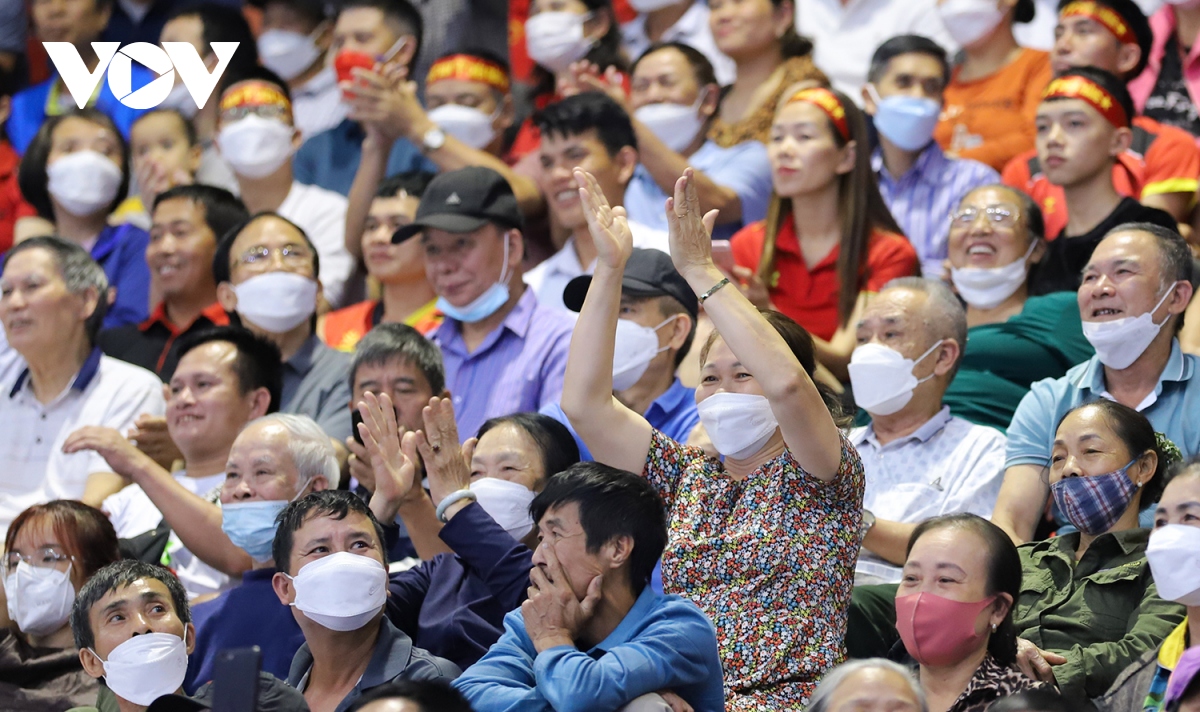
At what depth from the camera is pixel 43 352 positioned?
5.80 metres

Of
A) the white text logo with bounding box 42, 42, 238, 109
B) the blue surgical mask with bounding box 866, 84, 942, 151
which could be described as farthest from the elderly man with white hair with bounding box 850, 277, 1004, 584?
the white text logo with bounding box 42, 42, 238, 109

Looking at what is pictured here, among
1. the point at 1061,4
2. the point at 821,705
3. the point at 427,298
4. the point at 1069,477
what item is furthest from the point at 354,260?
the point at 821,705

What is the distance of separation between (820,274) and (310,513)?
2481 mm

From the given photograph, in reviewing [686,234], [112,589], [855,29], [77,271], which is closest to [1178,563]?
[686,234]

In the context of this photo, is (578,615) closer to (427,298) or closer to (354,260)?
(427,298)

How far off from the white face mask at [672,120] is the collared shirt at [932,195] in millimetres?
864

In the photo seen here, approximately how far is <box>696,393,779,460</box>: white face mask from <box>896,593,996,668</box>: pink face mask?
1.67 ft

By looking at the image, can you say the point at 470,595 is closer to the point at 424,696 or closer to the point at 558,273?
the point at 424,696

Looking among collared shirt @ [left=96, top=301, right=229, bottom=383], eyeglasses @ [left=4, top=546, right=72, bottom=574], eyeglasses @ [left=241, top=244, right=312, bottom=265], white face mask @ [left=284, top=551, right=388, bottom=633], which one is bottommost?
collared shirt @ [left=96, top=301, right=229, bottom=383]

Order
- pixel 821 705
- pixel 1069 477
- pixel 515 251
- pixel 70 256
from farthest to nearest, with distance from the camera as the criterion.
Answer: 1. pixel 70 256
2. pixel 515 251
3. pixel 1069 477
4. pixel 821 705

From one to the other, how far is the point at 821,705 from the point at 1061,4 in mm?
4685

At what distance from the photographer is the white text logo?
19.2 ft

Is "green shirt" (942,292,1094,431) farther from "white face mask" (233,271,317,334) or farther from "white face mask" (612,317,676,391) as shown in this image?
"white face mask" (233,271,317,334)

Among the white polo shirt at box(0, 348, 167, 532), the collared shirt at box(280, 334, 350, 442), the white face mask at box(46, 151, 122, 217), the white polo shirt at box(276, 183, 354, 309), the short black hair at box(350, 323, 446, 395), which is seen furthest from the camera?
the white face mask at box(46, 151, 122, 217)
